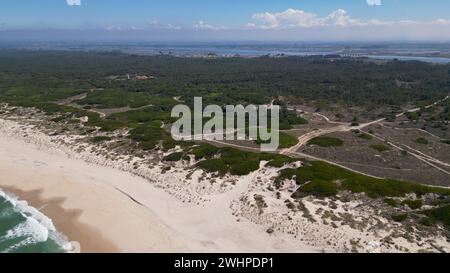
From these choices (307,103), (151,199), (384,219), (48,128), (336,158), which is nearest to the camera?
(384,219)

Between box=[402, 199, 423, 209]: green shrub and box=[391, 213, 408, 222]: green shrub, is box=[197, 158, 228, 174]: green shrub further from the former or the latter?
box=[402, 199, 423, 209]: green shrub

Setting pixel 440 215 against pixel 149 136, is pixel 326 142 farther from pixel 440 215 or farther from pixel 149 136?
pixel 440 215

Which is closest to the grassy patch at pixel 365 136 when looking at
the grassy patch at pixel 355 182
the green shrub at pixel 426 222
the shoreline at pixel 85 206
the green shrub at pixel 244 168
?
the grassy patch at pixel 355 182

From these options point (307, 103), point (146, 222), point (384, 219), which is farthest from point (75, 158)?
point (307, 103)

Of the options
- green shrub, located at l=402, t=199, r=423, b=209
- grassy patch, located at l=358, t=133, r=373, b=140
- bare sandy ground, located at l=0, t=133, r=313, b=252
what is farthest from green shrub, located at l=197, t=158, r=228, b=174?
grassy patch, located at l=358, t=133, r=373, b=140

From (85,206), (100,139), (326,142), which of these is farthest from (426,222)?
(100,139)
